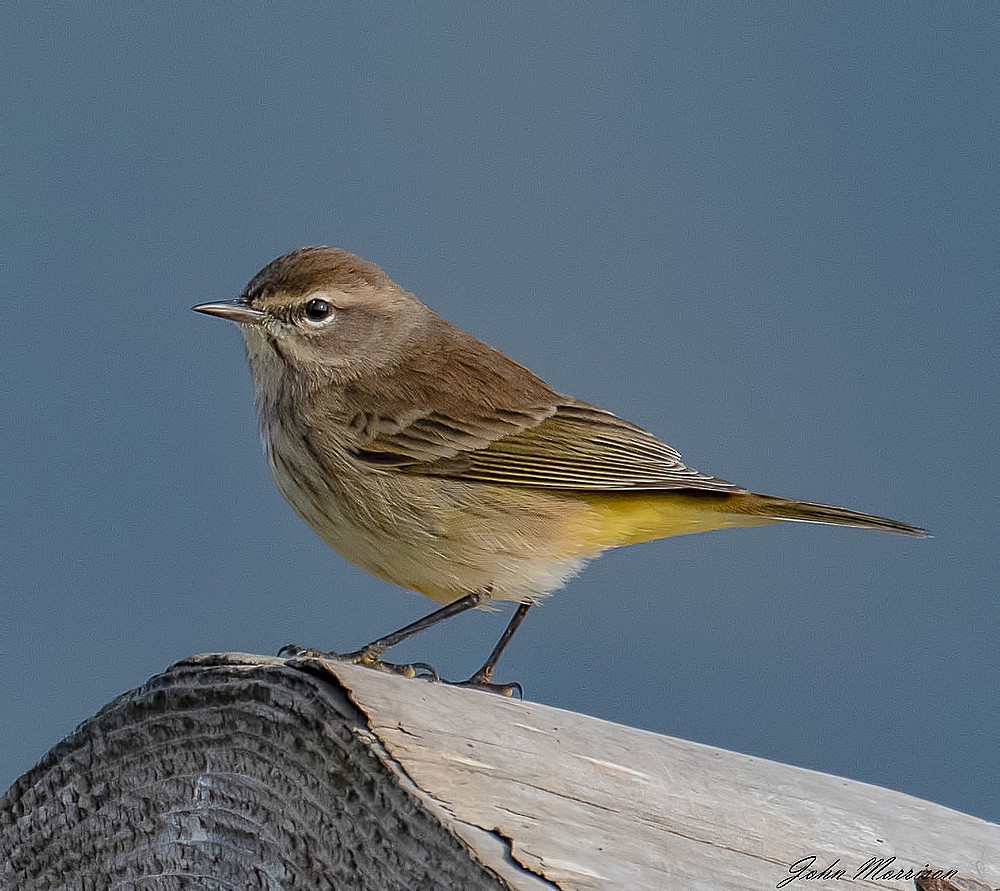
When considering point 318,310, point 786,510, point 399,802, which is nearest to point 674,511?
point 786,510

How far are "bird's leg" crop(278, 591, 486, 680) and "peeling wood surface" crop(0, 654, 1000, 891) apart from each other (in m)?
0.87

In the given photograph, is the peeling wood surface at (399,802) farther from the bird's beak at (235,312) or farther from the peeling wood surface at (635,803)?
the bird's beak at (235,312)

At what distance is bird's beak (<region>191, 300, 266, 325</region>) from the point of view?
14.9ft

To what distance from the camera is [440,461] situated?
4.37 m

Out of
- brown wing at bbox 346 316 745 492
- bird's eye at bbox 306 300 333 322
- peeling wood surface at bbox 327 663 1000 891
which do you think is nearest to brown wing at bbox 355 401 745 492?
brown wing at bbox 346 316 745 492

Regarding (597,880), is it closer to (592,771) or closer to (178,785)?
(592,771)

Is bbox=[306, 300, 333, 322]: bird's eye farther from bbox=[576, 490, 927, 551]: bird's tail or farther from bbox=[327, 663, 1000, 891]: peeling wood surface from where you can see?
bbox=[327, 663, 1000, 891]: peeling wood surface

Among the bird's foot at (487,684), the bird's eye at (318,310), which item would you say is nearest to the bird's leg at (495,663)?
the bird's foot at (487,684)

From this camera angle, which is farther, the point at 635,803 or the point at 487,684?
the point at 487,684

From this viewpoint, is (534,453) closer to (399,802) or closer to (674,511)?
(674,511)

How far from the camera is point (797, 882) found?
7.80 feet

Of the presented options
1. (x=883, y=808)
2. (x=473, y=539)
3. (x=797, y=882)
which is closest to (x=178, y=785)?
(x=797, y=882)

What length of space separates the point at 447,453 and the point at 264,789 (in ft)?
7.34

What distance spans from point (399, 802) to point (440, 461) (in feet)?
7.84
